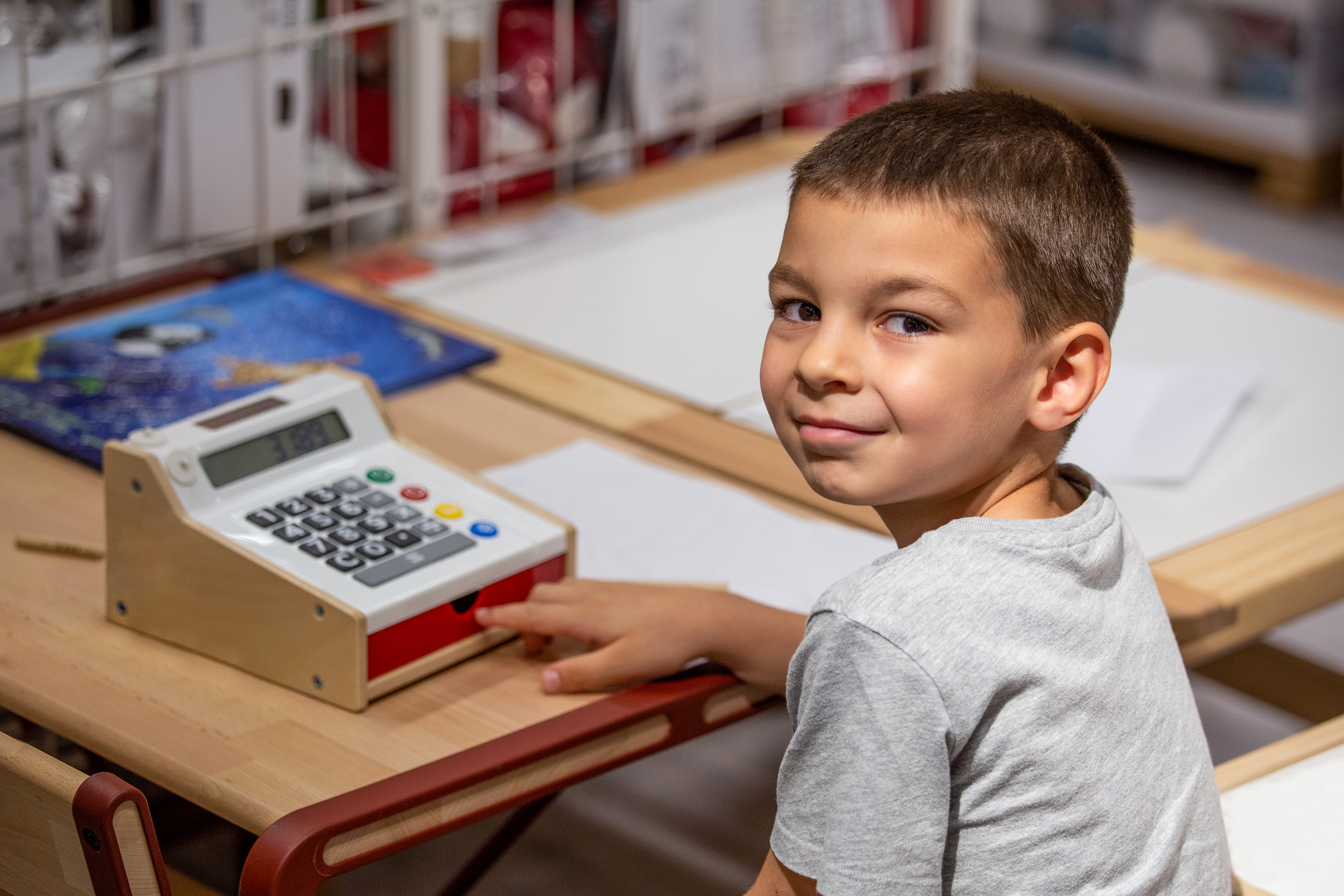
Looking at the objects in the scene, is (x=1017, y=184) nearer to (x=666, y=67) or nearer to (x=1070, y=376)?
(x=1070, y=376)

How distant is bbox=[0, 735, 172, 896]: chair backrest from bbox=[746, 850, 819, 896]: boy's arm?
279mm

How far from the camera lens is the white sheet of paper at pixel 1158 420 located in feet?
4.25

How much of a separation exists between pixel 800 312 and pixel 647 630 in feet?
0.86

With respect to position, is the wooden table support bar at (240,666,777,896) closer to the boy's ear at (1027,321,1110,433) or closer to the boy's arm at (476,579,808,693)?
the boy's arm at (476,579,808,693)

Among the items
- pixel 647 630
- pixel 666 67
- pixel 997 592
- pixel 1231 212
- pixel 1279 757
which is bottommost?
pixel 1231 212

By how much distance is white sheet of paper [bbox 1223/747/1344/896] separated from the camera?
957 mm

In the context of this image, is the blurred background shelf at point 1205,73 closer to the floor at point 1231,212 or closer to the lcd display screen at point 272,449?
the floor at point 1231,212

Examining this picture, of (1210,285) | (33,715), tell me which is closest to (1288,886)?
(33,715)

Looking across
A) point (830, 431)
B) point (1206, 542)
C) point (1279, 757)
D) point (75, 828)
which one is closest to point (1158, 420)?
point (1206, 542)

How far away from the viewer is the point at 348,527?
3.31 feet

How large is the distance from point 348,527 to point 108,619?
0.54 ft

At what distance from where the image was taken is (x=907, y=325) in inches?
29.9

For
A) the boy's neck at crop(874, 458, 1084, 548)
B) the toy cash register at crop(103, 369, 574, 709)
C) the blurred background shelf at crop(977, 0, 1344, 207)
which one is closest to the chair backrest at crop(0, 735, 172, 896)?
the toy cash register at crop(103, 369, 574, 709)

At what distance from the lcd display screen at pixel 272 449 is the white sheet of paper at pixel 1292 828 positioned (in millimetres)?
587
